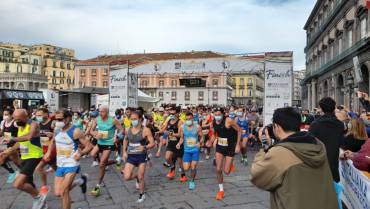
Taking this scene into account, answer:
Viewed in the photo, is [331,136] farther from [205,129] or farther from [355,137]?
[205,129]

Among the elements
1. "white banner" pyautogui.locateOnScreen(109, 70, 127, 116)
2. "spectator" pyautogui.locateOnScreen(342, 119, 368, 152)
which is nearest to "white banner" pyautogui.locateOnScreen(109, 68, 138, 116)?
"white banner" pyautogui.locateOnScreen(109, 70, 127, 116)

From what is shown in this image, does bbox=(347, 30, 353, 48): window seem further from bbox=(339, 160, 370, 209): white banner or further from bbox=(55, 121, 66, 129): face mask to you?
bbox=(55, 121, 66, 129): face mask

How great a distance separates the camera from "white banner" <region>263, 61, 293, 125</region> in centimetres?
1298

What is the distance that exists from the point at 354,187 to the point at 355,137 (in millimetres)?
1043

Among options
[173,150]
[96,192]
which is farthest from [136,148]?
[173,150]

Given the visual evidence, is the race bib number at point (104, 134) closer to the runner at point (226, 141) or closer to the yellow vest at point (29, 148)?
the yellow vest at point (29, 148)

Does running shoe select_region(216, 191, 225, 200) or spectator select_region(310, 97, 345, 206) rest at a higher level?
spectator select_region(310, 97, 345, 206)

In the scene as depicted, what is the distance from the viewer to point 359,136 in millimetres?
4992

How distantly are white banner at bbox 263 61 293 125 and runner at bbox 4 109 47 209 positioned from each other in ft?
31.9

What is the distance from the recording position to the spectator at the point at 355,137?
498cm

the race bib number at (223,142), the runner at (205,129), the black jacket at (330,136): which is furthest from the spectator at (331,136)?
the runner at (205,129)

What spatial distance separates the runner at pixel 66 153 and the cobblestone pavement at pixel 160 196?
0.92 metres

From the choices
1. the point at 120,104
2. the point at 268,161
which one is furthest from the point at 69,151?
the point at 120,104

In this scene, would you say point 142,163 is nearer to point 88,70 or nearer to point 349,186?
point 349,186
